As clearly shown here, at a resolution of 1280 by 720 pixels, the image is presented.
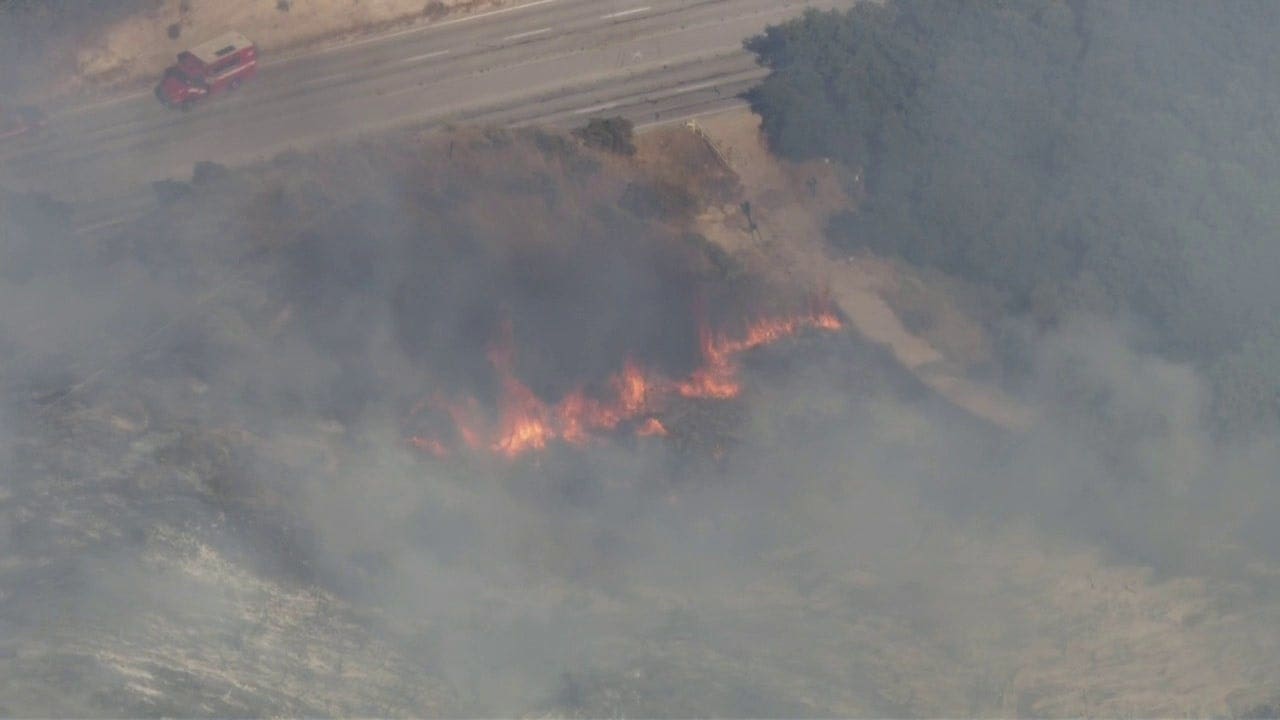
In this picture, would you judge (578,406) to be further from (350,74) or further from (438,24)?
(438,24)

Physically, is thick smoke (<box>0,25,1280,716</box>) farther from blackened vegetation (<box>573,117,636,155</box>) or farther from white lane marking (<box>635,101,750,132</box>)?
white lane marking (<box>635,101,750,132</box>)

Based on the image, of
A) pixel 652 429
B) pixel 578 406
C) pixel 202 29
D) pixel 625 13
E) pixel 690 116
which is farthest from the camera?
pixel 625 13

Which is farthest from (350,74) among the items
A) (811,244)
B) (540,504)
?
(540,504)

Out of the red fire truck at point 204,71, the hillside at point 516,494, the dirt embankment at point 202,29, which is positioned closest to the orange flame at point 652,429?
the hillside at point 516,494

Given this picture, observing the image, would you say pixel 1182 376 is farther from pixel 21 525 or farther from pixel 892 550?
pixel 21 525

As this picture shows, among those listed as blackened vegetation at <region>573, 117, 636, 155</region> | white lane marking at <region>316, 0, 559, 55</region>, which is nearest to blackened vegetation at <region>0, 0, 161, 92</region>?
white lane marking at <region>316, 0, 559, 55</region>

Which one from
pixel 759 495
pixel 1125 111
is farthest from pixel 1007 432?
pixel 1125 111
